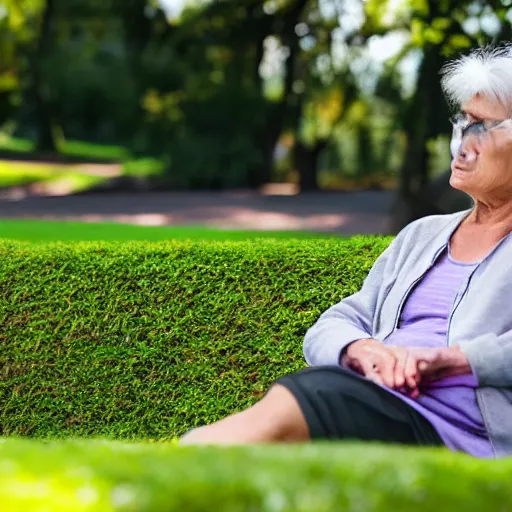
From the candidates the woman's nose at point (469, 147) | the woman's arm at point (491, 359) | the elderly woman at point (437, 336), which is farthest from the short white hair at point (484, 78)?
the woman's arm at point (491, 359)

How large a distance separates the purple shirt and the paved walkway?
13305 millimetres

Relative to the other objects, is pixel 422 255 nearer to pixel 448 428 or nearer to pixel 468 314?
pixel 468 314

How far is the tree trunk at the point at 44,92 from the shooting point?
3198 centimetres

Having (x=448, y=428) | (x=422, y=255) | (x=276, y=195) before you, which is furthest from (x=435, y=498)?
(x=276, y=195)

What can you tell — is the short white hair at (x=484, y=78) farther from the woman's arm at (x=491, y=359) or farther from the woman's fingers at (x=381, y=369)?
the woman's fingers at (x=381, y=369)

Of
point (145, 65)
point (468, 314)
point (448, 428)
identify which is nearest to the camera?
point (448, 428)

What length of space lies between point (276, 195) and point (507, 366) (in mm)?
23935

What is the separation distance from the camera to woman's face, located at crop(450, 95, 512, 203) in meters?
2.59

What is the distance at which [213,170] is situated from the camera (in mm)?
26422

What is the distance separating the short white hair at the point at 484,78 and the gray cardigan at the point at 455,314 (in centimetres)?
39

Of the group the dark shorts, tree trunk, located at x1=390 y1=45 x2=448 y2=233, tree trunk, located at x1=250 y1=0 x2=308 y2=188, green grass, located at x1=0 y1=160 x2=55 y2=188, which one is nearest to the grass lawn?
tree trunk, located at x1=390 y1=45 x2=448 y2=233

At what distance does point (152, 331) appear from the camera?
11.7ft

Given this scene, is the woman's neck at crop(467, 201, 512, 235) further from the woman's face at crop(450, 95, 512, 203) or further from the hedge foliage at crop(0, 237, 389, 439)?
the hedge foliage at crop(0, 237, 389, 439)

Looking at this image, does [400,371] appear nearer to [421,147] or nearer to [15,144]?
[421,147]
